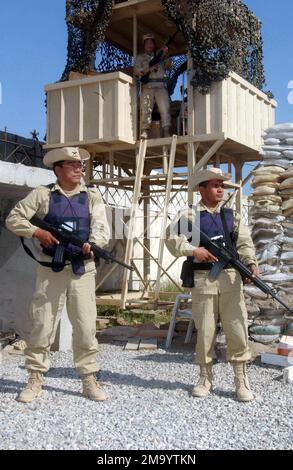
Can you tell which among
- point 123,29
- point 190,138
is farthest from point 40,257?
point 123,29

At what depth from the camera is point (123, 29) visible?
439 inches

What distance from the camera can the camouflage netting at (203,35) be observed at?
9.22 metres

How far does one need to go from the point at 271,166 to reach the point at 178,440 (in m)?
3.95

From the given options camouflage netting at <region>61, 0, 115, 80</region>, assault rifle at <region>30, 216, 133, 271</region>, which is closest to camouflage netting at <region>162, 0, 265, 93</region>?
camouflage netting at <region>61, 0, 115, 80</region>

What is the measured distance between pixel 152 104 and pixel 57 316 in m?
6.51

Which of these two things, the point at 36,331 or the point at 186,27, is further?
the point at 186,27

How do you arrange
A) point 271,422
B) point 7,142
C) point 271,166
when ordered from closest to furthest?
point 271,422 → point 271,166 → point 7,142

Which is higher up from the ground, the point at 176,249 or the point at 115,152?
the point at 115,152

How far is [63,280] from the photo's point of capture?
4.31m

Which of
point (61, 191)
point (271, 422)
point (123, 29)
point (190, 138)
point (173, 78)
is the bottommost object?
point (271, 422)

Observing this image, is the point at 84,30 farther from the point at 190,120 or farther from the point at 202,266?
the point at 202,266

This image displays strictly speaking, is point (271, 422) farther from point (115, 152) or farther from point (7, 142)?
point (7, 142)

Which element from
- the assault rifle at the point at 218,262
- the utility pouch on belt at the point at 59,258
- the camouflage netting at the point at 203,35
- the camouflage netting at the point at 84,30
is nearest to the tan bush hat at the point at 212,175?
the assault rifle at the point at 218,262

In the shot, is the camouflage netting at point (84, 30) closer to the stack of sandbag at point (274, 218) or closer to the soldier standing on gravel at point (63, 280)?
the stack of sandbag at point (274, 218)
